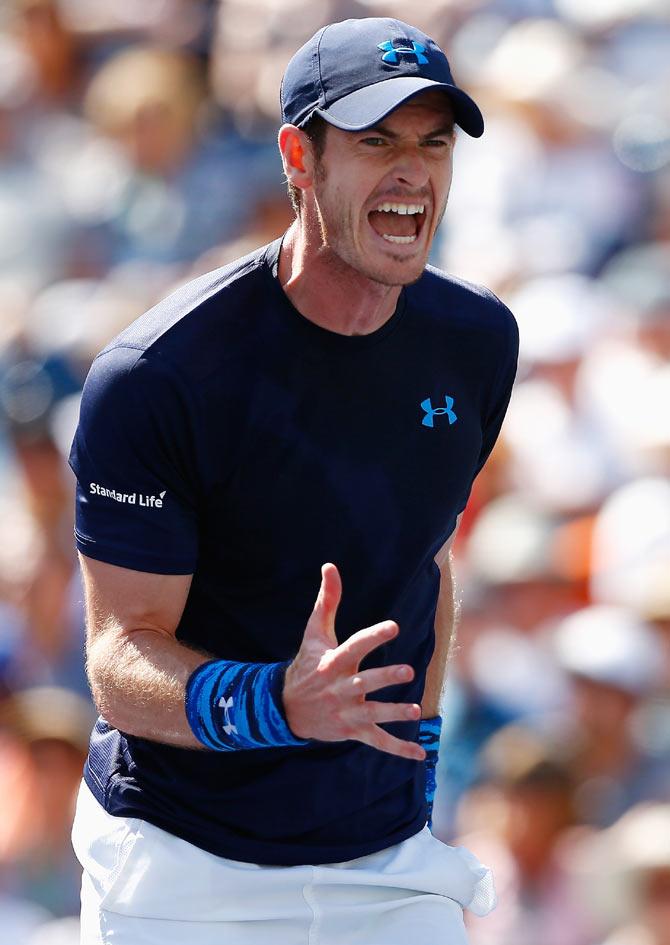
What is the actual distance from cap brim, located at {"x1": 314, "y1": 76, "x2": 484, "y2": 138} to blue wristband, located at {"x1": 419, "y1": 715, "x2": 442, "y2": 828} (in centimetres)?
103

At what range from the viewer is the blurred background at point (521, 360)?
3.96 meters

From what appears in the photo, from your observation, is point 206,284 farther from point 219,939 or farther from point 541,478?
point 541,478

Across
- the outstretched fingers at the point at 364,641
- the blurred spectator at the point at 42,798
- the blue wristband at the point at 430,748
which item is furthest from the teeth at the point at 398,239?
the blurred spectator at the point at 42,798

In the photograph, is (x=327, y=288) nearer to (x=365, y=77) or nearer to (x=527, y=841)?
(x=365, y=77)

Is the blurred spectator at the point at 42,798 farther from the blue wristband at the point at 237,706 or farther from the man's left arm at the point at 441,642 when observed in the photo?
the blue wristband at the point at 237,706

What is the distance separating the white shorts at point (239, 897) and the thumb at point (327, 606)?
0.57 m

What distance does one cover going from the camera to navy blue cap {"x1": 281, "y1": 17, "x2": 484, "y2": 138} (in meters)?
2.15

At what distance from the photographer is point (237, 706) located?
2.08 metres

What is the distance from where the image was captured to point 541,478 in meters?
4.71

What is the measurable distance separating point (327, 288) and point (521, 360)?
2.86m

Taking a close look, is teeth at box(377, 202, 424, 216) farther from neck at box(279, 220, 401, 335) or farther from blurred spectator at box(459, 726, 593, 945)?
blurred spectator at box(459, 726, 593, 945)

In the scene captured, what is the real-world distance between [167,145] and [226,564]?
4.42 metres

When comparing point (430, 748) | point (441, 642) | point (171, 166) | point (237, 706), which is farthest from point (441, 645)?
point (171, 166)

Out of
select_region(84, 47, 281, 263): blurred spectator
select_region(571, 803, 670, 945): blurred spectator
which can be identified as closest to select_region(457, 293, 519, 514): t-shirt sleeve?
select_region(571, 803, 670, 945): blurred spectator
